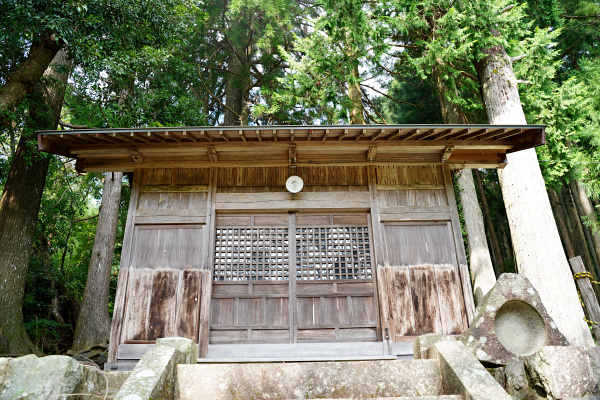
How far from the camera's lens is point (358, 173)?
6.69m

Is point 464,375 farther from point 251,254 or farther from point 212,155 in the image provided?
point 212,155

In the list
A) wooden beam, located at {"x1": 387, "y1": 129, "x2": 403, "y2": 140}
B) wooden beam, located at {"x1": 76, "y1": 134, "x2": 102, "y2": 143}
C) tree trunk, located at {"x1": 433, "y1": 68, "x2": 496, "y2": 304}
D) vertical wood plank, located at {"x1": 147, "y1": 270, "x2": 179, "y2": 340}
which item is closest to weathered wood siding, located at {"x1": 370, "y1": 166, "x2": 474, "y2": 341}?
wooden beam, located at {"x1": 387, "y1": 129, "x2": 403, "y2": 140}

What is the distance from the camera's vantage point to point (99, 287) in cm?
1051

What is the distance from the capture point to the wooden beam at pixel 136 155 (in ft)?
20.6

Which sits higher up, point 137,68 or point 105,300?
point 137,68

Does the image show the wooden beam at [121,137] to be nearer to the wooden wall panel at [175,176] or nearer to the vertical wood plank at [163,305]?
the wooden wall panel at [175,176]

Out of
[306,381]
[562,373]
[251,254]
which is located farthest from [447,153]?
[306,381]

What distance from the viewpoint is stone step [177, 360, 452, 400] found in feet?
11.5

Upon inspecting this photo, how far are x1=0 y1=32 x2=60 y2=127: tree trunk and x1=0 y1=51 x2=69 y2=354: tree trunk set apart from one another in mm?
387

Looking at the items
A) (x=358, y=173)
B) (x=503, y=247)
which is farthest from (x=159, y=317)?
(x=503, y=247)

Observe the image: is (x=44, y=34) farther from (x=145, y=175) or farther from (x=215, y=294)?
(x=215, y=294)

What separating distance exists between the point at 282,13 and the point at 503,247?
13.9 meters

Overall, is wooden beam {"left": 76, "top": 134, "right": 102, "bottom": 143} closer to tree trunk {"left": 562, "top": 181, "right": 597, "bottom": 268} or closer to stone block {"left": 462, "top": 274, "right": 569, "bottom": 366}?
stone block {"left": 462, "top": 274, "right": 569, "bottom": 366}

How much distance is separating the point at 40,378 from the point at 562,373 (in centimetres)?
458
